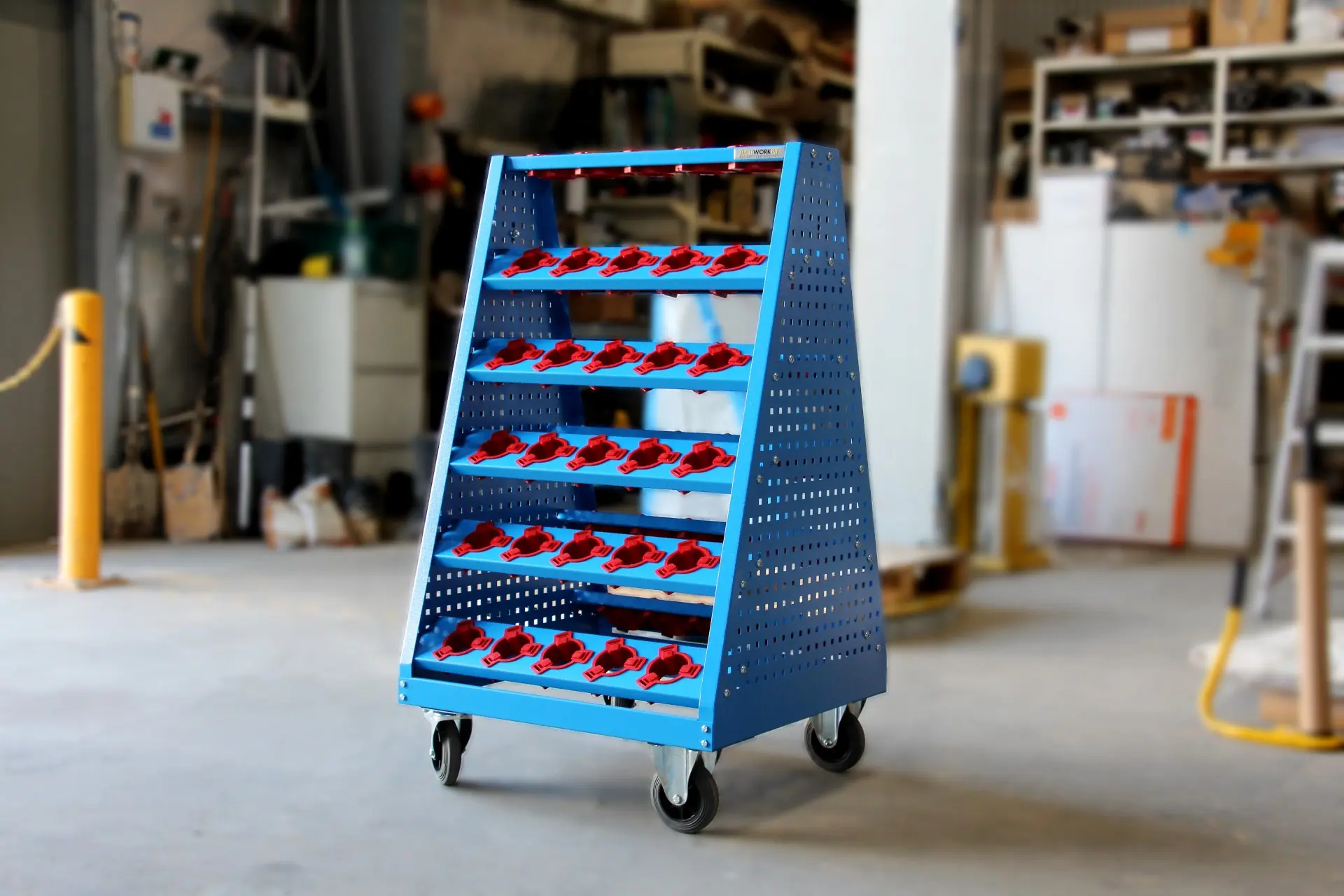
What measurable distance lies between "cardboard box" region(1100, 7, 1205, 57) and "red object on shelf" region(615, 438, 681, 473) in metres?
5.75

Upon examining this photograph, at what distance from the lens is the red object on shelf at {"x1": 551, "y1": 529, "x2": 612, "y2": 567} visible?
2.89 metres

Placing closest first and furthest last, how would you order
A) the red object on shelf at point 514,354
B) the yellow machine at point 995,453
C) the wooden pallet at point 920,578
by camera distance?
the red object on shelf at point 514,354, the wooden pallet at point 920,578, the yellow machine at point 995,453

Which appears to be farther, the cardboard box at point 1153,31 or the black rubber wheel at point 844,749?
the cardboard box at point 1153,31

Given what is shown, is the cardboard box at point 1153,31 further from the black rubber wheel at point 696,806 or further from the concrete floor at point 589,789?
the black rubber wheel at point 696,806

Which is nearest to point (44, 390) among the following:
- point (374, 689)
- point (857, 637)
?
point (374, 689)

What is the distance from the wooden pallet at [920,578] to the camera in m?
4.65

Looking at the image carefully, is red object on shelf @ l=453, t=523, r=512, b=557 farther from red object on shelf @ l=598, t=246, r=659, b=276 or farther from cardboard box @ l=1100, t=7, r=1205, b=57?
cardboard box @ l=1100, t=7, r=1205, b=57

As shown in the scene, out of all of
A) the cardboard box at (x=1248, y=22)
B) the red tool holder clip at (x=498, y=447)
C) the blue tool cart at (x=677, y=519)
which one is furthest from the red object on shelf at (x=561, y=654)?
the cardboard box at (x=1248, y=22)

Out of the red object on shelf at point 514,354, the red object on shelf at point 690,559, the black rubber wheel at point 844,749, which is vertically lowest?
the black rubber wheel at point 844,749

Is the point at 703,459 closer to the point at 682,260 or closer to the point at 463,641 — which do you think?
the point at 682,260

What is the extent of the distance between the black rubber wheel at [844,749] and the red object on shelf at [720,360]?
32.7 inches

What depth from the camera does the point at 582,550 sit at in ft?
9.52

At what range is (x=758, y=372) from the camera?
2730 millimetres

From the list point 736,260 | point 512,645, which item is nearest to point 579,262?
point 736,260
